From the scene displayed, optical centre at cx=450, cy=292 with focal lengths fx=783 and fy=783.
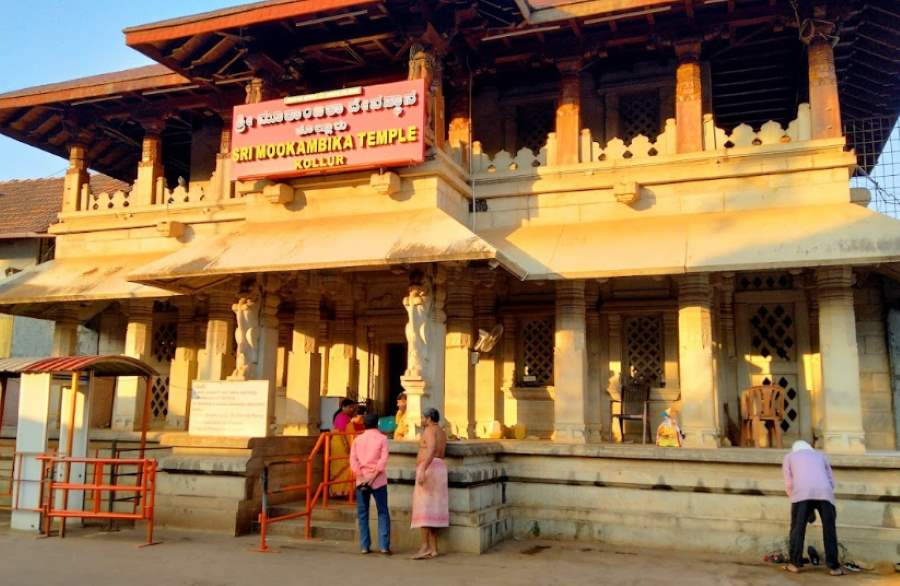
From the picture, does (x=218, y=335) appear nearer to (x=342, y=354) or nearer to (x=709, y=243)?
(x=342, y=354)

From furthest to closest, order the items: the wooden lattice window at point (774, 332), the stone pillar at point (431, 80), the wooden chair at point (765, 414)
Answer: the wooden lattice window at point (774, 332)
the stone pillar at point (431, 80)
the wooden chair at point (765, 414)

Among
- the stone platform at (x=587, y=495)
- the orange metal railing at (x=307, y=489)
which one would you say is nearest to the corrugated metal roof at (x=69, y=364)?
the stone platform at (x=587, y=495)

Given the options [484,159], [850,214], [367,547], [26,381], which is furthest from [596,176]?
[26,381]

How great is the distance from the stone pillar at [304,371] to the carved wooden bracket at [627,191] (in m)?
5.84

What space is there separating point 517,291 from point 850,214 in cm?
605

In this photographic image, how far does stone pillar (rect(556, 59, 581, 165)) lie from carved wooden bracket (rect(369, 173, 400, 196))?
3.18 metres

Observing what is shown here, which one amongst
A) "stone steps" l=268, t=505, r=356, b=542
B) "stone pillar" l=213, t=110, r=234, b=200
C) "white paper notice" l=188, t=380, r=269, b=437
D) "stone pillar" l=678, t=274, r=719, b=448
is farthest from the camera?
"stone pillar" l=213, t=110, r=234, b=200

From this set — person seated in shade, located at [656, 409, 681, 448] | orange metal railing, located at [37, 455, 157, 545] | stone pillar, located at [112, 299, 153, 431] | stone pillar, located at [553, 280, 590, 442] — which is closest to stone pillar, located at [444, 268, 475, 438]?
stone pillar, located at [553, 280, 590, 442]

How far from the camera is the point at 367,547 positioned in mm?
9609

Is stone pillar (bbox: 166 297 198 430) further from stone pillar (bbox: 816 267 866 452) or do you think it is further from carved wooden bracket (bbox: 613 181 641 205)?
stone pillar (bbox: 816 267 866 452)

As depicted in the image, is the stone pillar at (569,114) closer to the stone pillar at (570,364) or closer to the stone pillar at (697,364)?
the stone pillar at (570,364)

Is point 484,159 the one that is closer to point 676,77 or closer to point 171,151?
point 676,77

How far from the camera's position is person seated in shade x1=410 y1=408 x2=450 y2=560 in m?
9.33

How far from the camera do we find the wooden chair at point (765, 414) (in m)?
12.0
